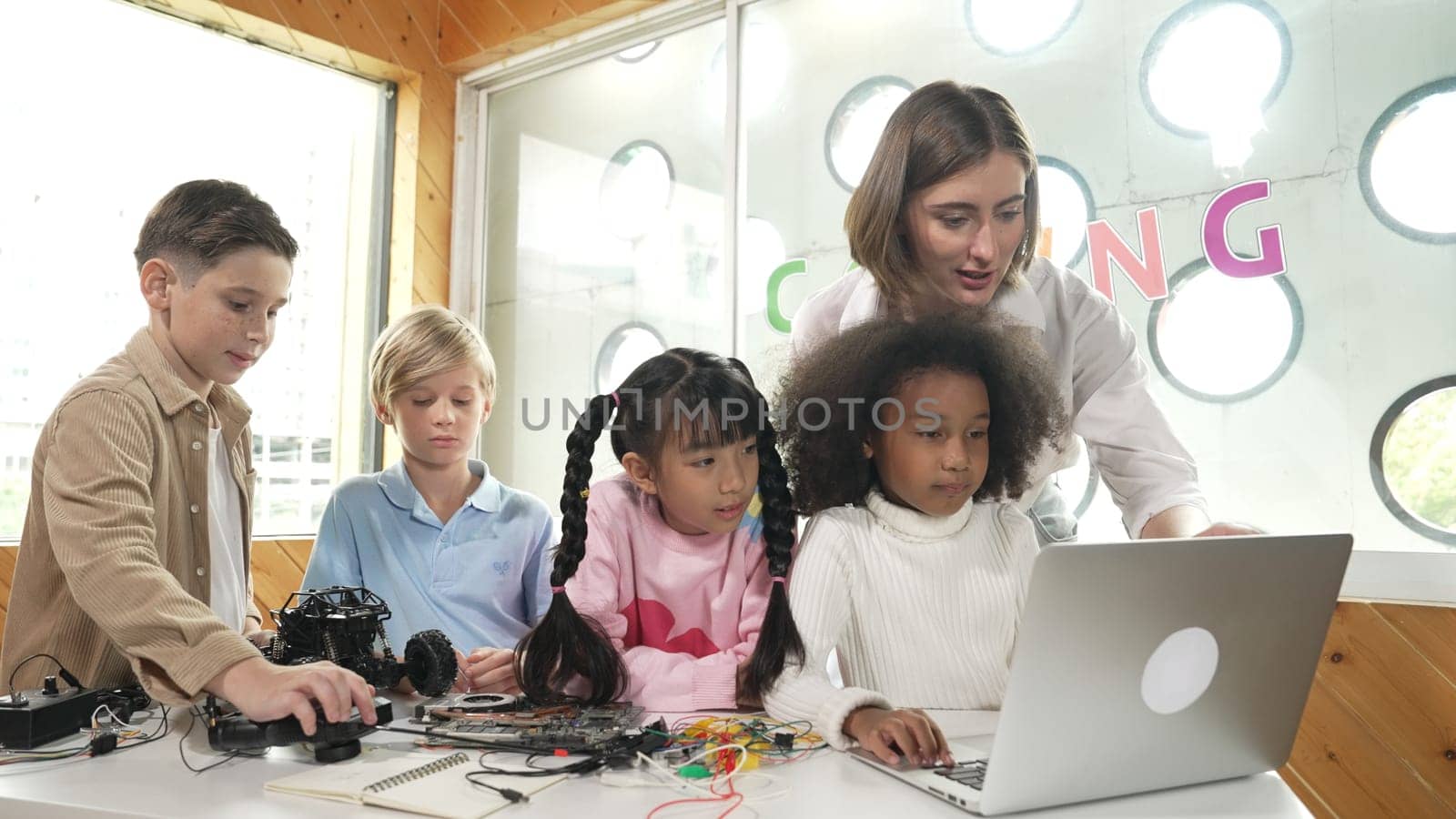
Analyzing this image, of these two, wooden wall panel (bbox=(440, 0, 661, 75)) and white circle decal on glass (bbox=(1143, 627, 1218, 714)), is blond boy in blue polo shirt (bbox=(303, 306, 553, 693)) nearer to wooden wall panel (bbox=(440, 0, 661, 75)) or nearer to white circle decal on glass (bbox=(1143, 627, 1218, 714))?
white circle decal on glass (bbox=(1143, 627, 1218, 714))

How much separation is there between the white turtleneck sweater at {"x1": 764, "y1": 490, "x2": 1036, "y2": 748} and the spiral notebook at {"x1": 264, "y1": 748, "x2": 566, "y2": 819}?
0.41m

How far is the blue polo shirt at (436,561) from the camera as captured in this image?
1.80 metres

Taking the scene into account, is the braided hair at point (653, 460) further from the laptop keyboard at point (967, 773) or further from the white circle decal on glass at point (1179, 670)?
the white circle decal on glass at point (1179, 670)

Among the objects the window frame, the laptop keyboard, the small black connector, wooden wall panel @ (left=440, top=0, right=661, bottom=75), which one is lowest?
the small black connector

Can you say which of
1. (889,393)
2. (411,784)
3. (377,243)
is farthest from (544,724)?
(377,243)

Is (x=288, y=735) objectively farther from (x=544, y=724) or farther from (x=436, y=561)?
(x=436, y=561)

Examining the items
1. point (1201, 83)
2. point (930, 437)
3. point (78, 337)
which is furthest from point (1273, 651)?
point (78, 337)

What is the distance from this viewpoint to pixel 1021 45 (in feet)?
8.55

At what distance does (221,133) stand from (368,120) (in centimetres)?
55

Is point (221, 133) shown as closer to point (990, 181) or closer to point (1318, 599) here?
point (990, 181)

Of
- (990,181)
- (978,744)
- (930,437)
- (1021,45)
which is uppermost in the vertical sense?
(1021,45)

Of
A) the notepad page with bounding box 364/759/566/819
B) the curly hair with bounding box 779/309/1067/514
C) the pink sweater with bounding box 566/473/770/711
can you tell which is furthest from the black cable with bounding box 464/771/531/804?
the curly hair with bounding box 779/309/1067/514

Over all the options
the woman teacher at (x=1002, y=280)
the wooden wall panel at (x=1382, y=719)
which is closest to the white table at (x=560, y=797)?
the woman teacher at (x=1002, y=280)

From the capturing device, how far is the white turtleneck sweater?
1.22 m
